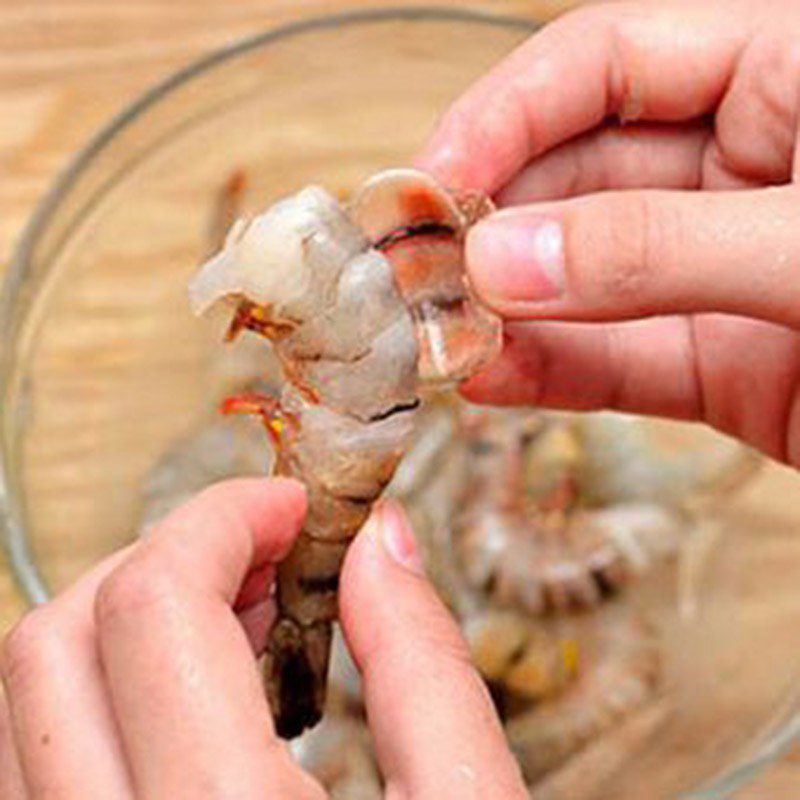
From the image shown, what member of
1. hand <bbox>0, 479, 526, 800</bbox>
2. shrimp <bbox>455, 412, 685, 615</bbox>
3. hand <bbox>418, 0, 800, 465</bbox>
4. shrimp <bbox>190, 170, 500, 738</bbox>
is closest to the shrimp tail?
shrimp <bbox>190, 170, 500, 738</bbox>

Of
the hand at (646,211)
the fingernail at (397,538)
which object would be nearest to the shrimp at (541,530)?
the hand at (646,211)

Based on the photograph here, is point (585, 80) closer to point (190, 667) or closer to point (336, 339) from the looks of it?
point (336, 339)

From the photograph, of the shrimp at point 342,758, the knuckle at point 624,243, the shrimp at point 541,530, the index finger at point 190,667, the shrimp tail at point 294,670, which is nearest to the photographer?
the index finger at point 190,667

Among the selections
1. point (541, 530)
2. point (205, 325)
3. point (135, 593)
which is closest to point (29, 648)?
point (135, 593)

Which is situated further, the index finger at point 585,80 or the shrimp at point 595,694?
the shrimp at point 595,694

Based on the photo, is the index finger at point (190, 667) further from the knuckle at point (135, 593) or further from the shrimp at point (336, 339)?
the shrimp at point (336, 339)

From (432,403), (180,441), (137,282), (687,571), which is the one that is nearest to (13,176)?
(137,282)
